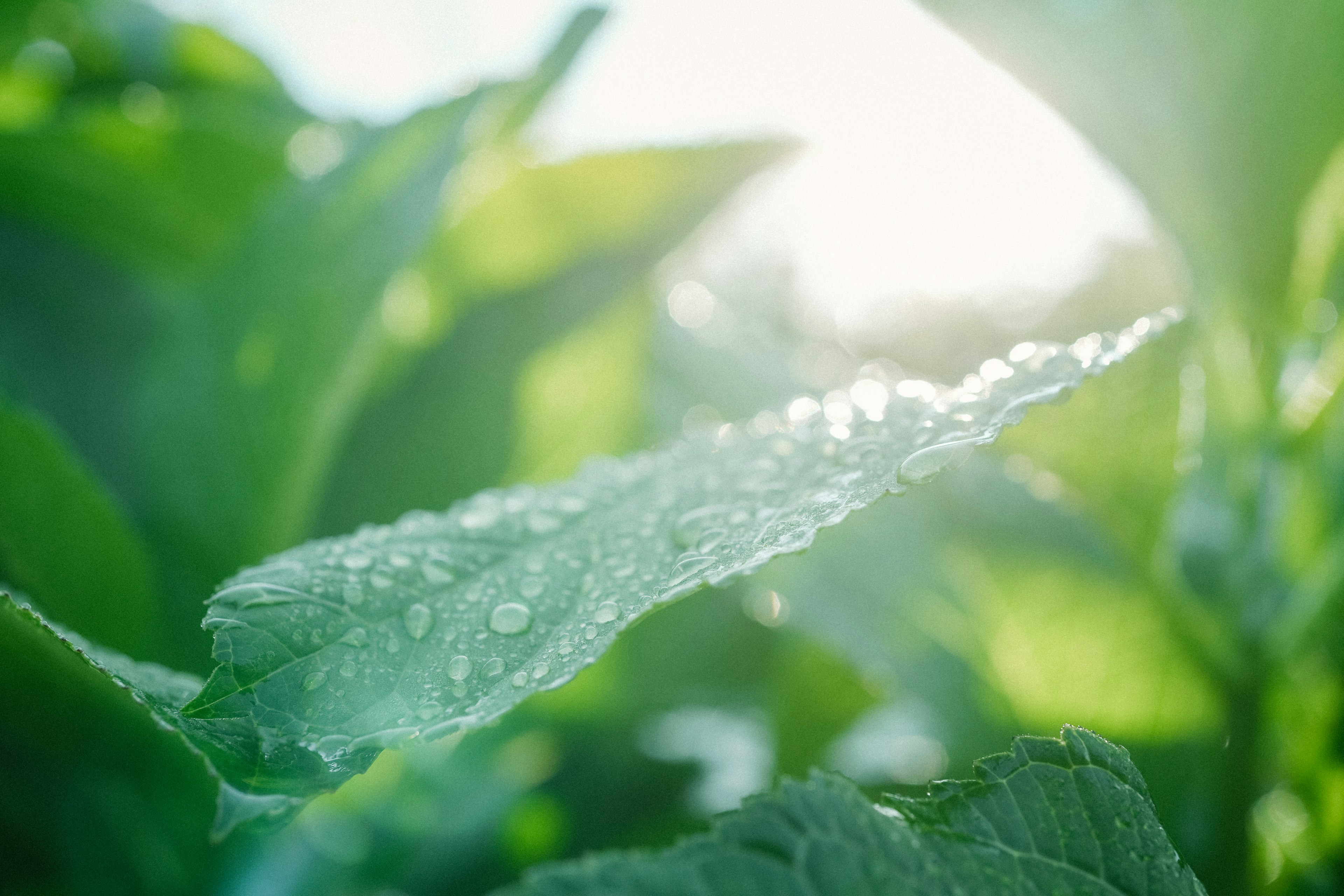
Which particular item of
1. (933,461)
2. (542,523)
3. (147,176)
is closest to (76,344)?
(147,176)

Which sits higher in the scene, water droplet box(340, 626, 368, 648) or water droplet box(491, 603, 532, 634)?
water droplet box(491, 603, 532, 634)

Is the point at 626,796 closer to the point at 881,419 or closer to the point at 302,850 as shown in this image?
the point at 302,850

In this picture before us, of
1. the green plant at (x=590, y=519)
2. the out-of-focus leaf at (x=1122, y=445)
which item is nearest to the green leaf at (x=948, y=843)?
the green plant at (x=590, y=519)

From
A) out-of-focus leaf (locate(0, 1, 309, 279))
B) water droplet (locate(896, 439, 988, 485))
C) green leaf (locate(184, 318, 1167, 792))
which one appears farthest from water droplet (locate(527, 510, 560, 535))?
out-of-focus leaf (locate(0, 1, 309, 279))

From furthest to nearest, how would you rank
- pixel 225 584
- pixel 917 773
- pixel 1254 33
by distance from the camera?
pixel 917 773 → pixel 1254 33 → pixel 225 584

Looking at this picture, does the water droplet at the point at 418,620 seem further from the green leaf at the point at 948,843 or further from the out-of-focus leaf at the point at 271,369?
the out-of-focus leaf at the point at 271,369

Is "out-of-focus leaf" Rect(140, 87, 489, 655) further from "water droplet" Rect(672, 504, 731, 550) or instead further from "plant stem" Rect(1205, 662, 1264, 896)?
"plant stem" Rect(1205, 662, 1264, 896)

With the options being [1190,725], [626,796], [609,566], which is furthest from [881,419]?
[626,796]
